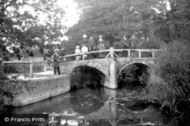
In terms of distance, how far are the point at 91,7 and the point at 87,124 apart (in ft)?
52.3

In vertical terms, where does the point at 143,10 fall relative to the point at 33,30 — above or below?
above

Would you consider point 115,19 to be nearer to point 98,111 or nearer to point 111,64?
point 111,64

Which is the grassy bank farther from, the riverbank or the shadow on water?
the shadow on water

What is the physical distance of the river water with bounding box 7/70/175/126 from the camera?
756cm

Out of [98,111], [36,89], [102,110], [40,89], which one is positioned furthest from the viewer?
[40,89]

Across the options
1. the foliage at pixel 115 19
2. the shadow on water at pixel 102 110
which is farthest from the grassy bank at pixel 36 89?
the foliage at pixel 115 19

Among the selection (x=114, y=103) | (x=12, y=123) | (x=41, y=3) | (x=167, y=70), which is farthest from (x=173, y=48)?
(x=12, y=123)

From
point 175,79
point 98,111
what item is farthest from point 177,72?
point 98,111

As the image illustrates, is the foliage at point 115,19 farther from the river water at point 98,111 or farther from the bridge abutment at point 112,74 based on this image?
the river water at point 98,111

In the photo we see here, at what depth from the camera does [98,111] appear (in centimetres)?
930

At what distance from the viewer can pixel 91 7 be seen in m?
21.1

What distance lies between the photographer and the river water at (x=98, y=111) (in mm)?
7559

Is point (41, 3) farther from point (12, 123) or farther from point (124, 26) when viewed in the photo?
point (124, 26)

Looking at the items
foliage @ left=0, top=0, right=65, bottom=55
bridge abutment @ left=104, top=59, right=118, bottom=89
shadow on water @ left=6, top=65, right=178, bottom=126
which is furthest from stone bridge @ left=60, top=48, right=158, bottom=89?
foliage @ left=0, top=0, right=65, bottom=55
